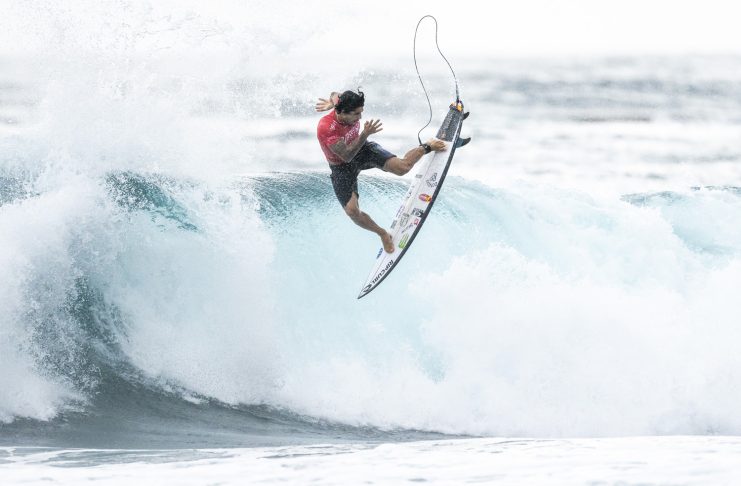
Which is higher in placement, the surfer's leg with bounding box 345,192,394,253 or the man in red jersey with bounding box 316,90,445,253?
the man in red jersey with bounding box 316,90,445,253

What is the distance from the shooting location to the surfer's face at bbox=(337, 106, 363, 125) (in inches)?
293

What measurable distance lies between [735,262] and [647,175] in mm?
7505

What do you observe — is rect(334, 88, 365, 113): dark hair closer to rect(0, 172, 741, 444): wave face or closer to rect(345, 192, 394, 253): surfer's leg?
rect(345, 192, 394, 253): surfer's leg

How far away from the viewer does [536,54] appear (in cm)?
5819

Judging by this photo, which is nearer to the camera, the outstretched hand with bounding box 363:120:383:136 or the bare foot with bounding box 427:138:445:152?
the outstretched hand with bounding box 363:120:383:136

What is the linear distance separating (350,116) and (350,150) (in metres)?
0.27

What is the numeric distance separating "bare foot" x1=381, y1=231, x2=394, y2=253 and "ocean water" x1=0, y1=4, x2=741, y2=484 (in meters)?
1.39

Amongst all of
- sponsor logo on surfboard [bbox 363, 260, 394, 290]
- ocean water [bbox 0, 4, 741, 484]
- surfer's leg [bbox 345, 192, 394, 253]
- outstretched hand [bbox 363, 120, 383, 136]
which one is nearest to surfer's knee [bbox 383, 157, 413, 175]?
surfer's leg [bbox 345, 192, 394, 253]

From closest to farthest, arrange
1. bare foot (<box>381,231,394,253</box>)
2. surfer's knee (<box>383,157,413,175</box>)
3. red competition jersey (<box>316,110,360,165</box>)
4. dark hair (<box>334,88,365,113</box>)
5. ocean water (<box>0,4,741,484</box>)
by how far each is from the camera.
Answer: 1. ocean water (<box>0,4,741,484</box>)
2. dark hair (<box>334,88,365,113</box>)
3. red competition jersey (<box>316,110,360,165</box>)
4. surfer's knee (<box>383,157,413,175</box>)
5. bare foot (<box>381,231,394,253</box>)

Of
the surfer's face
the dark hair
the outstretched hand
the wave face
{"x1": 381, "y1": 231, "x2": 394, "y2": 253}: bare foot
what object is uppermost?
the dark hair

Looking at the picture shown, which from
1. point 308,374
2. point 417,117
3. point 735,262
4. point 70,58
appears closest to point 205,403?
point 308,374

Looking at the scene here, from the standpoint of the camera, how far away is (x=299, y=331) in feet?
31.3

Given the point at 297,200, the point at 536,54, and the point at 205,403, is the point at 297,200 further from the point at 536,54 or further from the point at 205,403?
the point at 536,54

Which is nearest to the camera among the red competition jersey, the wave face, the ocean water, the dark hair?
the ocean water
